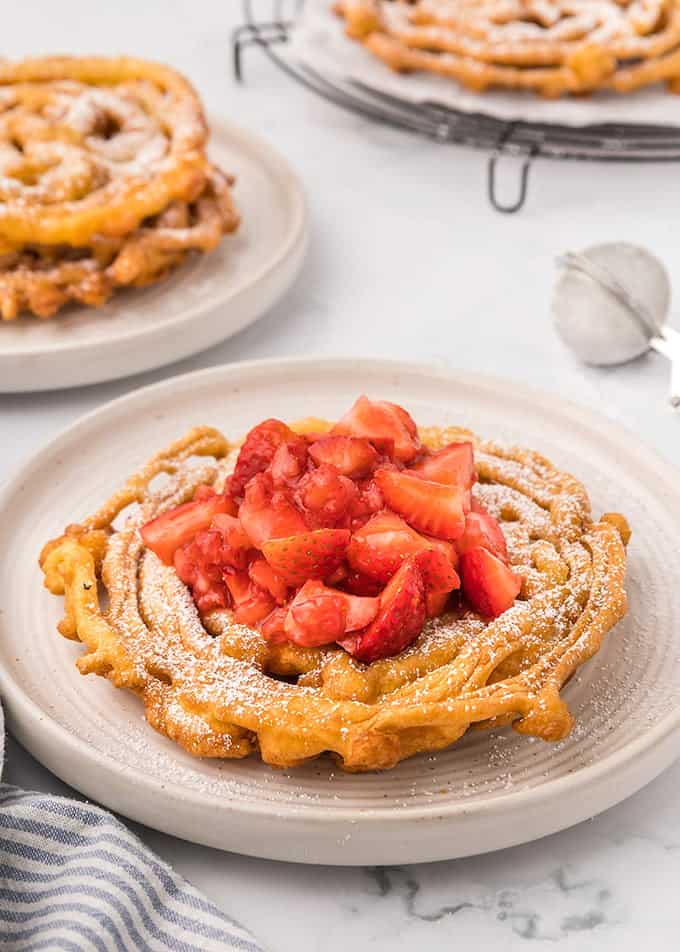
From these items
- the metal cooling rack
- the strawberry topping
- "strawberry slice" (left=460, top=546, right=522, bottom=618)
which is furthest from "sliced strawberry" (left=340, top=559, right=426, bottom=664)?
the metal cooling rack

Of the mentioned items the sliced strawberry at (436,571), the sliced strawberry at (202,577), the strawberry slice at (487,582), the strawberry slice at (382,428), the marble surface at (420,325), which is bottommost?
the marble surface at (420,325)

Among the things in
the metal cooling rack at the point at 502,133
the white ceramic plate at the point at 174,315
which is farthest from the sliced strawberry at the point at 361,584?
the metal cooling rack at the point at 502,133

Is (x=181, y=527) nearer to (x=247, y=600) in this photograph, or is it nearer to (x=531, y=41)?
(x=247, y=600)

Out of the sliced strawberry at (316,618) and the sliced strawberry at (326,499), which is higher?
the sliced strawberry at (326,499)

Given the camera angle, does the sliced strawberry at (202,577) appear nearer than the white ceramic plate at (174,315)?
Yes

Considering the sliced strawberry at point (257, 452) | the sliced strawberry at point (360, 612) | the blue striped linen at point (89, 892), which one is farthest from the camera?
the sliced strawberry at point (257, 452)

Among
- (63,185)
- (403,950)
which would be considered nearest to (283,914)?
(403,950)

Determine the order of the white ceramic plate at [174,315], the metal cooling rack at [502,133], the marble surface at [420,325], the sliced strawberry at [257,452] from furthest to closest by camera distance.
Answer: the metal cooling rack at [502,133] < the white ceramic plate at [174,315] < the sliced strawberry at [257,452] < the marble surface at [420,325]

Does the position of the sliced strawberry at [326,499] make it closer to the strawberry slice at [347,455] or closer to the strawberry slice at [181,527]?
the strawberry slice at [347,455]
